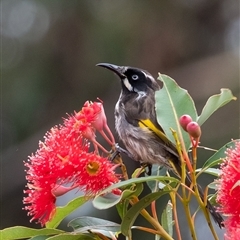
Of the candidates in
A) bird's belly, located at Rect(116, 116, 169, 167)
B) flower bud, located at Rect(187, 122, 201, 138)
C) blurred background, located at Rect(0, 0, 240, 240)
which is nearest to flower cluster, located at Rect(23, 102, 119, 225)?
flower bud, located at Rect(187, 122, 201, 138)

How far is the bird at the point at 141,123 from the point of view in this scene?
2619 mm

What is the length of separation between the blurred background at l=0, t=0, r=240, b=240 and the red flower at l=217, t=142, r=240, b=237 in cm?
478

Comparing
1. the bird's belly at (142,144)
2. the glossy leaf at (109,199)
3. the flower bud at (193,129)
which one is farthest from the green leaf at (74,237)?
the bird's belly at (142,144)

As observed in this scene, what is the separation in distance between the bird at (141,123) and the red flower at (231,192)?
72cm

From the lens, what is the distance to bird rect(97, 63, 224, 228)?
2.62 meters

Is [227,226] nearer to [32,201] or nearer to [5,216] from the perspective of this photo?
[32,201]

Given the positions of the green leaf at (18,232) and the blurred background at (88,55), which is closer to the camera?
the green leaf at (18,232)

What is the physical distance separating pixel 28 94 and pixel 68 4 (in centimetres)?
128

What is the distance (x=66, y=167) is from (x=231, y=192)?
0.45 meters

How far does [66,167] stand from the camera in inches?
68.2

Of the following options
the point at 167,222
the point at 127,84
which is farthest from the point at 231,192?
the point at 127,84

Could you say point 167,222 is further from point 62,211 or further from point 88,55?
point 88,55

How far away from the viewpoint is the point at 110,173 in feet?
6.01

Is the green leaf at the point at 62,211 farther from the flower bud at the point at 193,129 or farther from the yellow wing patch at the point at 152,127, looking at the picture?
the yellow wing patch at the point at 152,127
